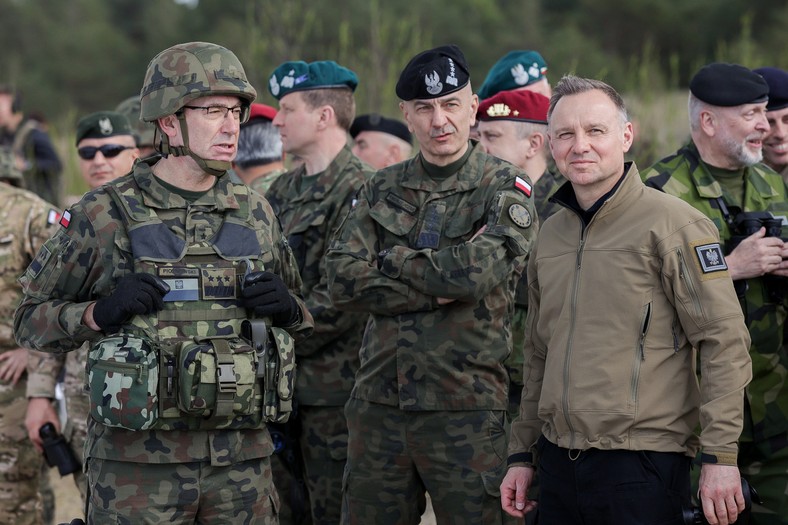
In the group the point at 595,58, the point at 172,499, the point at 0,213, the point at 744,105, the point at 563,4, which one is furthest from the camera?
the point at 563,4

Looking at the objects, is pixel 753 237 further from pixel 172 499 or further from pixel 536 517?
pixel 172 499

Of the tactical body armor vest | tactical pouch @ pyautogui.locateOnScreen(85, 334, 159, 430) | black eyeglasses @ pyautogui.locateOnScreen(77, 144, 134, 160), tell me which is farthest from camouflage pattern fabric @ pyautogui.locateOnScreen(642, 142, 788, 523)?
black eyeglasses @ pyautogui.locateOnScreen(77, 144, 134, 160)

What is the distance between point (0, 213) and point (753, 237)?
381 centimetres

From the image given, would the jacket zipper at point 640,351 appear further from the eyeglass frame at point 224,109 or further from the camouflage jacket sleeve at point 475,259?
the eyeglass frame at point 224,109

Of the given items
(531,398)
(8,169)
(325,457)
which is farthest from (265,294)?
(8,169)

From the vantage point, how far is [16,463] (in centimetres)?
572

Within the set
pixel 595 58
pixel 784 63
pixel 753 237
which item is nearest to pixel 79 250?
pixel 753 237

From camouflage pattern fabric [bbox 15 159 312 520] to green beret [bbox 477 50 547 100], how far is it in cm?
293

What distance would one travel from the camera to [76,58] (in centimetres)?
4350

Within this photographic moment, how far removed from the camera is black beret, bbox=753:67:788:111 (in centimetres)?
518

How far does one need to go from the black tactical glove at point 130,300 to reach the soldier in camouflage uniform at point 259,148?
3.06 m

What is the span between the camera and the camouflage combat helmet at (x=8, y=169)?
6105 mm

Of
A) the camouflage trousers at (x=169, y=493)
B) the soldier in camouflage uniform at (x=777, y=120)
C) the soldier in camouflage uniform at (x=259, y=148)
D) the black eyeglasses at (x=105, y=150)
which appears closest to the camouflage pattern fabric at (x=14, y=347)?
the black eyeglasses at (x=105, y=150)

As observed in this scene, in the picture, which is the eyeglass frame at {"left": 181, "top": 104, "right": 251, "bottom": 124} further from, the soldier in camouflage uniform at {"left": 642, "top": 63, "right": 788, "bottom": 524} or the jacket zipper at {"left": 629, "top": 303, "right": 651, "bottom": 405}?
the soldier in camouflage uniform at {"left": 642, "top": 63, "right": 788, "bottom": 524}
